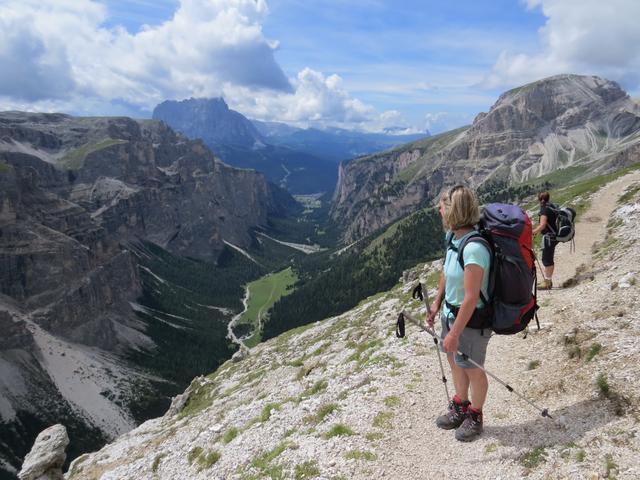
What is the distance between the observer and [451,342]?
10703 mm

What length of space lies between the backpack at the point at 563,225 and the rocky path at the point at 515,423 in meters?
5.60

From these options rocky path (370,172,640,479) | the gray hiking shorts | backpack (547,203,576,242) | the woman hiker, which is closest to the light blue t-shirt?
the woman hiker

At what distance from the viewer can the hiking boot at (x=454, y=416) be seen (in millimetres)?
12984

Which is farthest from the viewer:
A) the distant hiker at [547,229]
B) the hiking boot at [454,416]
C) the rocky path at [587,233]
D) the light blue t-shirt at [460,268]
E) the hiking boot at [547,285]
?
the rocky path at [587,233]

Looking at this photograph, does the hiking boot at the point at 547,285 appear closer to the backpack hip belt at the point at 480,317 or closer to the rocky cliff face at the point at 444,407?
the rocky cliff face at the point at 444,407

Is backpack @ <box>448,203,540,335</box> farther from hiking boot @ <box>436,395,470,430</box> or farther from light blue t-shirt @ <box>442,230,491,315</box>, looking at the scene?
hiking boot @ <box>436,395,470,430</box>

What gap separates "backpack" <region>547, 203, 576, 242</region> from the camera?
24.2 meters

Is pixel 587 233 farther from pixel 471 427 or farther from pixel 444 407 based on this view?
pixel 471 427

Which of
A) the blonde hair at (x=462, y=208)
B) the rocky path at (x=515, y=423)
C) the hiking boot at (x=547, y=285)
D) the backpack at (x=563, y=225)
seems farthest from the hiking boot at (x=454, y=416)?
the hiking boot at (x=547, y=285)

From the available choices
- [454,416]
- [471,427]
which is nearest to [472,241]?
[471,427]

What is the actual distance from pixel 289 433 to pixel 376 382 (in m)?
4.42

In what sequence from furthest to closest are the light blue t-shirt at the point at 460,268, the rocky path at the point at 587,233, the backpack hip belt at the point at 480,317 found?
the rocky path at the point at 587,233 → the backpack hip belt at the point at 480,317 → the light blue t-shirt at the point at 460,268

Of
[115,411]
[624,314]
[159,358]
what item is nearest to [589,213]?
Answer: [624,314]

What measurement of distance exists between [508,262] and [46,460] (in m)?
40.3
